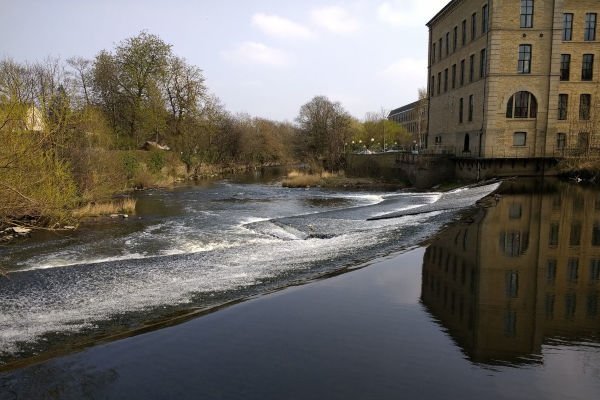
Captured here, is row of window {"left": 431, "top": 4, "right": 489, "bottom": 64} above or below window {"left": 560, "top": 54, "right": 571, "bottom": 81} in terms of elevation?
above

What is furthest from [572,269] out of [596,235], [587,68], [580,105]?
[587,68]

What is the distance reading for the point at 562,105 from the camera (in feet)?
117

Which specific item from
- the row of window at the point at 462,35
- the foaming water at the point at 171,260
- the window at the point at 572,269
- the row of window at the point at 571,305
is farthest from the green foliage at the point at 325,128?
the row of window at the point at 571,305

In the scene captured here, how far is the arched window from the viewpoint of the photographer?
34.0 m

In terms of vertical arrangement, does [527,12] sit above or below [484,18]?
below

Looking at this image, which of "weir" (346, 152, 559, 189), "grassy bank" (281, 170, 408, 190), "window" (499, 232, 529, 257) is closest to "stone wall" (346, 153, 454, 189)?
"weir" (346, 152, 559, 189)

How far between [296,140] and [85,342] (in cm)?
6838

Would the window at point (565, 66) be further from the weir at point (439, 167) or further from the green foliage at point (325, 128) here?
the green foliage at point (325, 128)

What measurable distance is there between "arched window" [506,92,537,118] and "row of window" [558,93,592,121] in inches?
120

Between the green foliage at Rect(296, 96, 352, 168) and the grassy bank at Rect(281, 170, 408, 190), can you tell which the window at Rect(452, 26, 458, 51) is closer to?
the grassy bank at Rect(281, 170, 408, 190)

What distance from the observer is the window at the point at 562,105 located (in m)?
35.2

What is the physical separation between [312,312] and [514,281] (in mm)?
5305

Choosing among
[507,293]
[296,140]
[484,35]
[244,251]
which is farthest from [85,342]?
[296,140]

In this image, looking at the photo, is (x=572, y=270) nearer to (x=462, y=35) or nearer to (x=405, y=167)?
(x=405, y=167)
